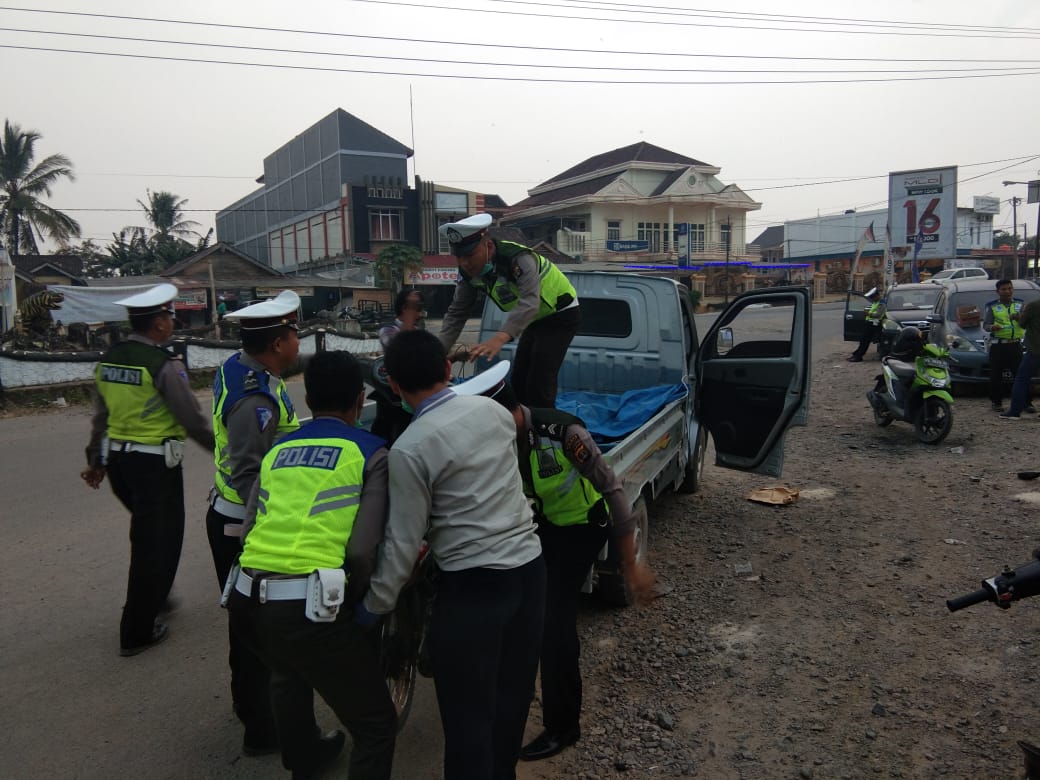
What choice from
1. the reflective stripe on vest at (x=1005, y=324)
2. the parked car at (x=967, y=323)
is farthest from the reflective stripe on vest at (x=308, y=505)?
the reflective stripe on vest at (x=1005, y=324)

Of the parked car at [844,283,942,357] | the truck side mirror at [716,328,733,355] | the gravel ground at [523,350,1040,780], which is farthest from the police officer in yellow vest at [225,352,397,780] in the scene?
the parked car at [844,283,942,357]

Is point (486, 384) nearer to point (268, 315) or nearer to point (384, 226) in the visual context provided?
point (268, 315)

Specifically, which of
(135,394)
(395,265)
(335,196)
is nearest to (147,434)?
(135,394)

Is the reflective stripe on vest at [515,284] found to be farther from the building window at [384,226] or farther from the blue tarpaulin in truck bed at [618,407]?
the building window at [384,226]

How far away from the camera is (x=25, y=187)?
115 ft

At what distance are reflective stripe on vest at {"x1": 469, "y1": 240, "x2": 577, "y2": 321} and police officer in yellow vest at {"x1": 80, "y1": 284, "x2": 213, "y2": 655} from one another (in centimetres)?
160

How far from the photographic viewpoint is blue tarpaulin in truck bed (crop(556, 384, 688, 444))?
481cm

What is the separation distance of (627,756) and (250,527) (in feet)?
5.67

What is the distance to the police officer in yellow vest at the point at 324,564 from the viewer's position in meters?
2.10

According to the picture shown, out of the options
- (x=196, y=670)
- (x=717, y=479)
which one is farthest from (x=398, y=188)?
(x=196, y=670)

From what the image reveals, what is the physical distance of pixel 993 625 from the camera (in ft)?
12.4

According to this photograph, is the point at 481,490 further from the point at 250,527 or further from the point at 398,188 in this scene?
the point at 398,188

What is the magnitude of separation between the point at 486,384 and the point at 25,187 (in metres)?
40.9

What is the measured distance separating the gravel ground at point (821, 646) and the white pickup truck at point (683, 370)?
670mm
